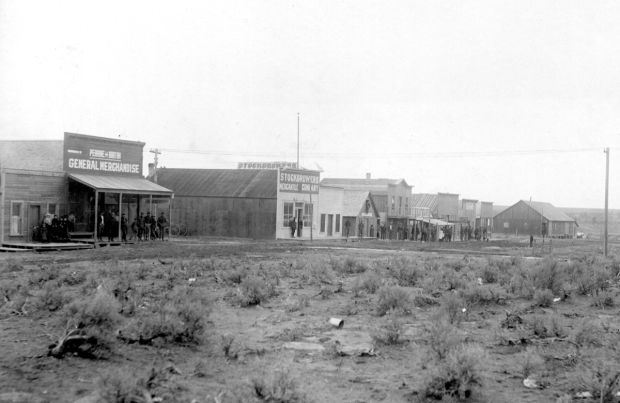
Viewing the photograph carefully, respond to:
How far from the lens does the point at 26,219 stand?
29.1m

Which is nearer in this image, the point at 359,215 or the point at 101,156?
the point at 101,156

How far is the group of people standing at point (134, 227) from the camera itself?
32.0m

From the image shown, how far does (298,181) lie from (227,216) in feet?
18.9

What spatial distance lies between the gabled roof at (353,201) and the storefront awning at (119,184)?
23408mm

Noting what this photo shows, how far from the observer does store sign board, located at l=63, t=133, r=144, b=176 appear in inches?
1276

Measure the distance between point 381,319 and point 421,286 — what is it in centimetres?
518

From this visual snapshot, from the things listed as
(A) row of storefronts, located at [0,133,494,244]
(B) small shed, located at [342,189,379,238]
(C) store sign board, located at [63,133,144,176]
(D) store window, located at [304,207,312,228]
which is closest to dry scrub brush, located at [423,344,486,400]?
(A) row of storefronts, located at [0,133,494,244]

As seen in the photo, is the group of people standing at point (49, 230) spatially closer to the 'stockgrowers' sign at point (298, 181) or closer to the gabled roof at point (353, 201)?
the 'stockgrowers' sign at point (298, 181)

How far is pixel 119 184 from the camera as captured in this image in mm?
33125

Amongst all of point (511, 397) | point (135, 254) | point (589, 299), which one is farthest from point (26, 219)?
point (511, 397)

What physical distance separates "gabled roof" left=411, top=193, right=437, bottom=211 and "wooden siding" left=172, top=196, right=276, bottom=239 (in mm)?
37992

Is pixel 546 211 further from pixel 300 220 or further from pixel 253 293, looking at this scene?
pixel 253 293

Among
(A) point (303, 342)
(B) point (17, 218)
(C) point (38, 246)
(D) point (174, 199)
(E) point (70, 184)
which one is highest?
(E) point (70, 184)

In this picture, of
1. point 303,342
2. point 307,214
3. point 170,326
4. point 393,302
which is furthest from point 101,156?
point 303,342
